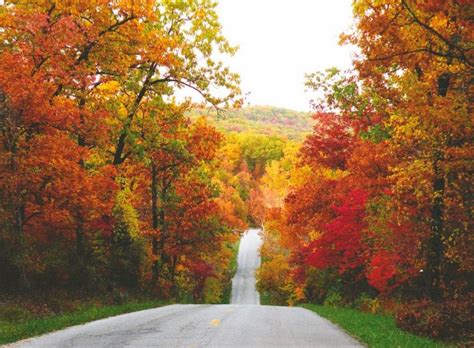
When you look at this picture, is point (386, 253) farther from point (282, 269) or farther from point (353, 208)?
point (282, 269)

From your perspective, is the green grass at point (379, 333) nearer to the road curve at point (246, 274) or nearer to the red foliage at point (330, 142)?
the red foliage at point (330, 142)

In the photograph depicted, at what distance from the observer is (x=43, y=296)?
17.7m

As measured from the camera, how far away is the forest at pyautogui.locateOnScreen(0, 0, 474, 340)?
1288cm

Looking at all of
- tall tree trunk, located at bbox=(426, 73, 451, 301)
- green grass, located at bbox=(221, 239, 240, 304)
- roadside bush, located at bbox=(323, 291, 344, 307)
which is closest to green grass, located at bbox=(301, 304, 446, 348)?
tall tree trunk, located at bbox=(426, 73, 451, 301)

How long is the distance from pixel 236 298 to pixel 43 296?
3980cm

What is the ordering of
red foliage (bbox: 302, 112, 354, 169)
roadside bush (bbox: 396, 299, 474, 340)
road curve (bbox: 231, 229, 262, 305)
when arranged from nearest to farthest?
roadside bush (bbox: 396, 299, 474, 340) → red foliage (bbox: 302, 112, 354, 169) → road curve (bbox: 231, 229, 262, 305)

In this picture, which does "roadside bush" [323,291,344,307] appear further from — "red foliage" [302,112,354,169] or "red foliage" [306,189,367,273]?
"red foliage" [302,112,354,169]

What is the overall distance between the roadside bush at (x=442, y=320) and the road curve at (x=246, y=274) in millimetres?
39446

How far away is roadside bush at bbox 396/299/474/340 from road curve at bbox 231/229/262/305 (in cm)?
3945

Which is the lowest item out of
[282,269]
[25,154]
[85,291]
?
[282,269]

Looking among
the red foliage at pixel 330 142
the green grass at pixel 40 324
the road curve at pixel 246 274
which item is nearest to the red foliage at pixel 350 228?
the red foliage at pixel 330 142

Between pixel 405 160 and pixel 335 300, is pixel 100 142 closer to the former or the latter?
pixel 405 160

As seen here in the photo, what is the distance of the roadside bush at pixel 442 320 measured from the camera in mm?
12648

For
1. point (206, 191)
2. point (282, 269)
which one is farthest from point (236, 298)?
point (206, 191)
